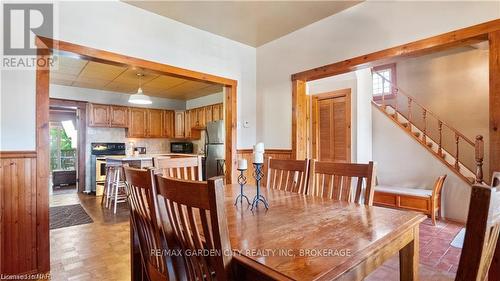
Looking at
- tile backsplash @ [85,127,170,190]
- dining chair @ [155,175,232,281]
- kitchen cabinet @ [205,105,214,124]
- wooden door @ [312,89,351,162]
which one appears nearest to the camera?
dining chair @ [155,175,232,281]

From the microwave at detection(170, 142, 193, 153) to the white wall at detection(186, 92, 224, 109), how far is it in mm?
1096

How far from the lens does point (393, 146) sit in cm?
485

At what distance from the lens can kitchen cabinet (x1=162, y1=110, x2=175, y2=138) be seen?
22.0 feet

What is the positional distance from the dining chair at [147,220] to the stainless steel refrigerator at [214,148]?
390 centimetres

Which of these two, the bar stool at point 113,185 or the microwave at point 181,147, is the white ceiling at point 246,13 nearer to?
the bar stool at point 113,185

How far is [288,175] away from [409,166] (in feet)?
11.8

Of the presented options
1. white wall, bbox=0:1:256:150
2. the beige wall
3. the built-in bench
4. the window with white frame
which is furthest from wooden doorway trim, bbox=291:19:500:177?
the window with white frame

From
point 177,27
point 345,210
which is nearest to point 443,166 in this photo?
point 345,210

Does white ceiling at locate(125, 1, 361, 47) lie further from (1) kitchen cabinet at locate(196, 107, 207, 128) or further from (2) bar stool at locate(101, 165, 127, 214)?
(1) kitchen cabinet at locate(196, 107, 207, 128)

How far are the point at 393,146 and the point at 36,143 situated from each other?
211 inches

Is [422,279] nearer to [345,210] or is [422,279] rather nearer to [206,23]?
[345,210]

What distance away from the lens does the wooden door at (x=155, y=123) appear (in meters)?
6.41

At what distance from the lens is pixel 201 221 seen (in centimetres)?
83

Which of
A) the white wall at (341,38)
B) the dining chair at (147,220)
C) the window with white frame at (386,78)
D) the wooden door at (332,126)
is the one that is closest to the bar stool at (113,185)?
the white wall at (341,38)
